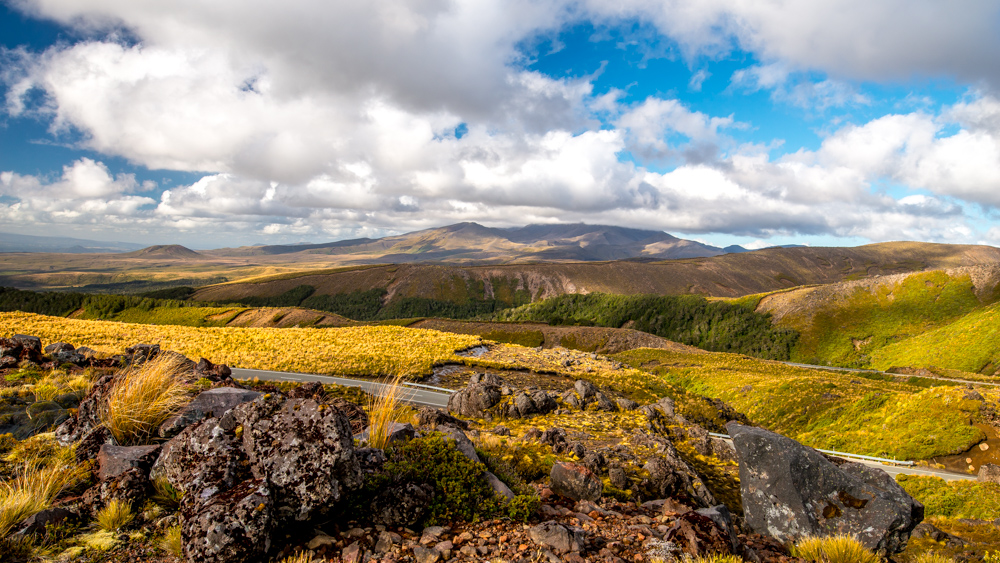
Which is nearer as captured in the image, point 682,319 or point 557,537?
point 557,537

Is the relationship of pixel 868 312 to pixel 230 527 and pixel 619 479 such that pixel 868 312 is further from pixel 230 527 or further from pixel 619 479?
pixel 230 527

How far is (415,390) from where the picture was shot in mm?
17891

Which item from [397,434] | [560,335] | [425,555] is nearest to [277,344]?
[397,434]

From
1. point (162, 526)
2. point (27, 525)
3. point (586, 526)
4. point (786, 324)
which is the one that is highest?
point (27, 525)

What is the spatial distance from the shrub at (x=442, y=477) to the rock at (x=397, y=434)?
261 millimetres

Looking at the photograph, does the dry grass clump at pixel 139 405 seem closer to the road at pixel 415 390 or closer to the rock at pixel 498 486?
the rock at pixel 498 486

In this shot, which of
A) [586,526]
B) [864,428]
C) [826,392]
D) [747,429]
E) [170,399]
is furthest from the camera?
[826,392]

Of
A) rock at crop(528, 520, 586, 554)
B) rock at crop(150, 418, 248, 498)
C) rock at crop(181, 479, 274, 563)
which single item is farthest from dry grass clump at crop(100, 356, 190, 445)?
rock at crop(528, 520, 586, 554)

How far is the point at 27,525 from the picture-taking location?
17.1 ft

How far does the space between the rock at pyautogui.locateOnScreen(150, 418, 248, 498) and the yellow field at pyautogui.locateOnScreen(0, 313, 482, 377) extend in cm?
1316

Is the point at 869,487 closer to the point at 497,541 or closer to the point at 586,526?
the point at 586,526

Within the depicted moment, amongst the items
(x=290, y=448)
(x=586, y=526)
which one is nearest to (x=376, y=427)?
(x=290, y=448)

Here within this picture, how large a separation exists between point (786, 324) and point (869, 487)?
11370 cm

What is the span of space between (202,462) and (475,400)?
9.55 m
